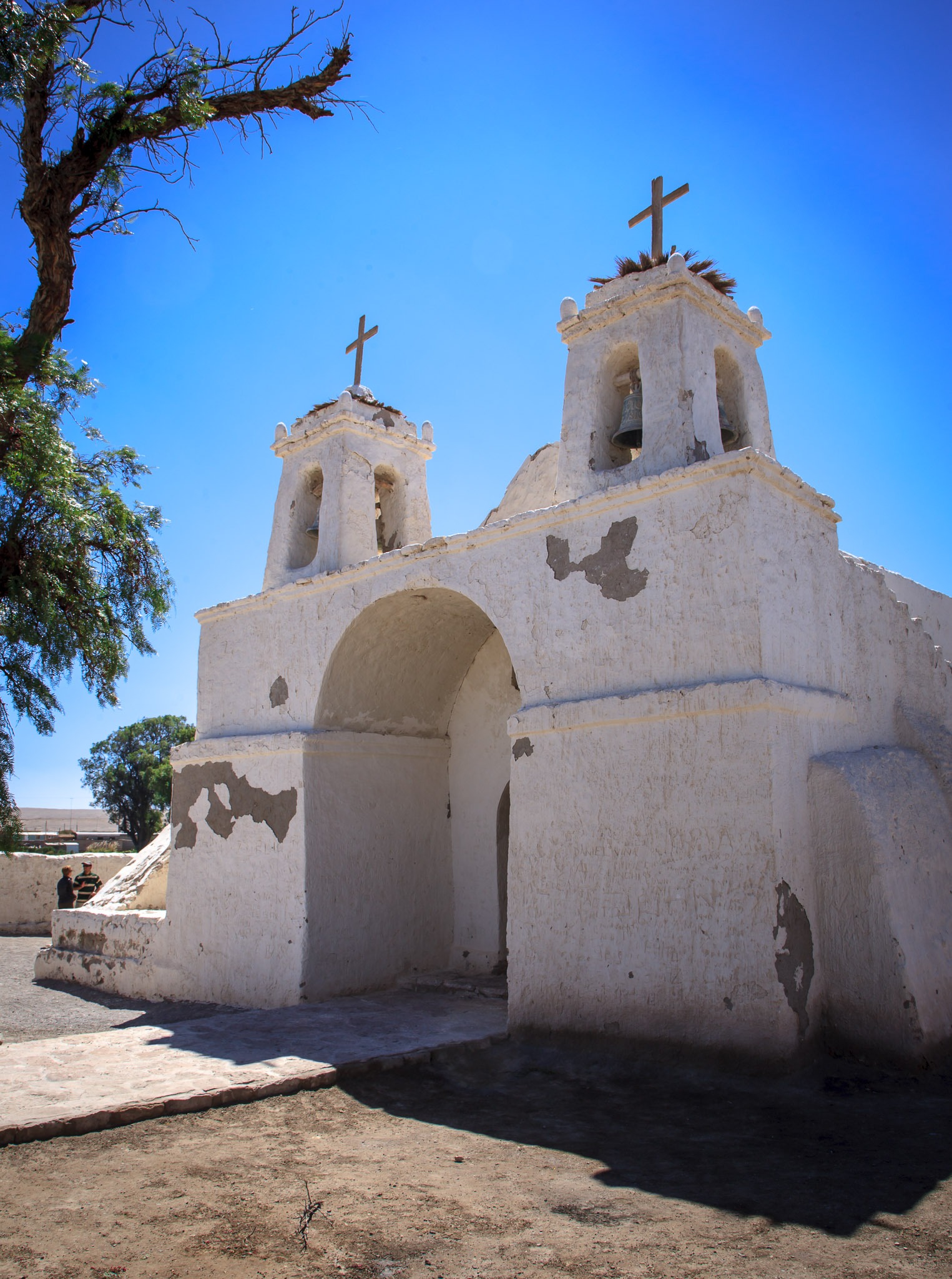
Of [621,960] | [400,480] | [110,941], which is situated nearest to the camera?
[621,960]

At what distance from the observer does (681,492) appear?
541 cm

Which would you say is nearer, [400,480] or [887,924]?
[887,924]

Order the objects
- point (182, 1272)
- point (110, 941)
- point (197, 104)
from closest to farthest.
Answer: point (182, 1272) < point (197, 104) < point (110, 941)

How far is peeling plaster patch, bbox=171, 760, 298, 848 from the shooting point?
7.69 m

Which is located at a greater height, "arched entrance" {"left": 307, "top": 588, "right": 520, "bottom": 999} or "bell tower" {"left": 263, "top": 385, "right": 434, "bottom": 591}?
"bell tower" {"left": 263, "top": 385, "right": 434, "bottom": 591}

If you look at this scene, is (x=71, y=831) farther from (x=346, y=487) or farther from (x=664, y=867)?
(x=664, y=867)

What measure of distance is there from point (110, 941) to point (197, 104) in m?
8.47

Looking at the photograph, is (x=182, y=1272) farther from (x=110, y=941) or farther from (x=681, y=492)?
(x=110, y=941)

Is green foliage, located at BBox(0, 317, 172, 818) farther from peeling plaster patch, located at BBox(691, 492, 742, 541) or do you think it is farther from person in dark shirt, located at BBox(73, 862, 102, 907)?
person in dark shirt, located at BBox(73, 862, 102, 907)

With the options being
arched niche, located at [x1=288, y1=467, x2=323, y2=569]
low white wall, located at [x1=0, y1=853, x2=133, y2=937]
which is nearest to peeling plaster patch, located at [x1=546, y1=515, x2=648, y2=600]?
arched niche, located at [x1=288, y1=467, x2=323, y2=569]

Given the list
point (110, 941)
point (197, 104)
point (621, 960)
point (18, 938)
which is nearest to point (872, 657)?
point (621, 960)

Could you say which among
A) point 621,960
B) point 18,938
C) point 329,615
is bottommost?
point 18,938

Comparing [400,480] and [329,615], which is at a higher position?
[400,480]

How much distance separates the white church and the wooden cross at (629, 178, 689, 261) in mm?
273
